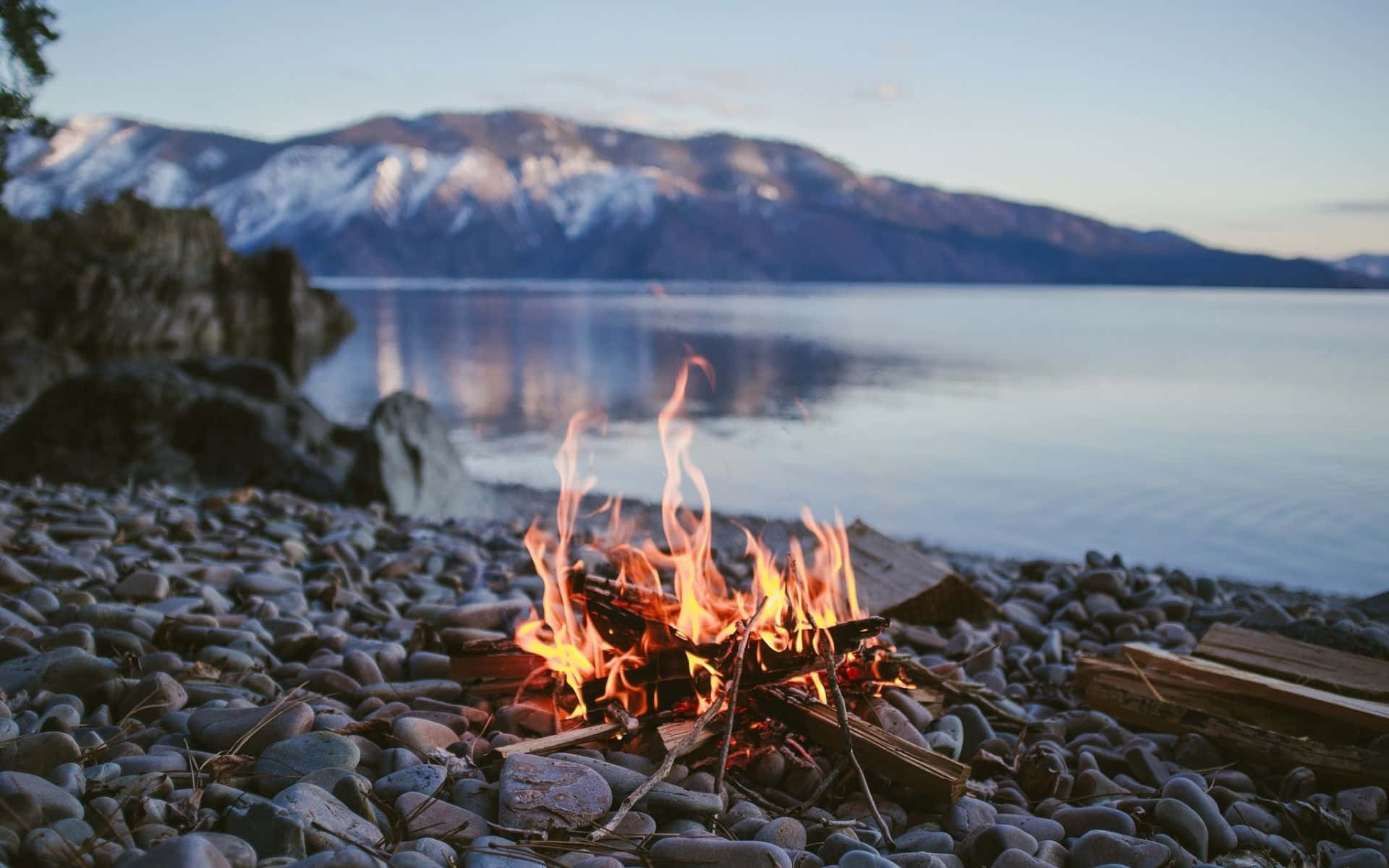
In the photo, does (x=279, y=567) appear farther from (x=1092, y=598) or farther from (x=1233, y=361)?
(x=1233, y=361)

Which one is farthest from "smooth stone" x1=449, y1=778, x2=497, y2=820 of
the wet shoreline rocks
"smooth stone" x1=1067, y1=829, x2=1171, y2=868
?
"smooth stone" x1=1067, y1=829, x2=1171, y2=868

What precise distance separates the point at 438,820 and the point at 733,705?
1081 mm

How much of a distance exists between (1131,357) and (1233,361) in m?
3.42

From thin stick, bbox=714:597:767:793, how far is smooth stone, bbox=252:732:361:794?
47.5 inches

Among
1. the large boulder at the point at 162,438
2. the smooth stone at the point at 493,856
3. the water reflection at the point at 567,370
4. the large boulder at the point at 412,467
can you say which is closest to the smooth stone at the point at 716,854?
the smooth stone at the point at 493,856

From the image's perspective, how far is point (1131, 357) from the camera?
36.4 metres

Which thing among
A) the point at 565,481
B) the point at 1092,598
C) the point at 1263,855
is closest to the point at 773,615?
the point at 565,481

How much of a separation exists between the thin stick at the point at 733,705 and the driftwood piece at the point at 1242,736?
182cm

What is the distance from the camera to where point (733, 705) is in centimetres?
341

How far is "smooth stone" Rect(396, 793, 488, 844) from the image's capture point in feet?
9.16

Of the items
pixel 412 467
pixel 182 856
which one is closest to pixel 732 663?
pixel 182 856

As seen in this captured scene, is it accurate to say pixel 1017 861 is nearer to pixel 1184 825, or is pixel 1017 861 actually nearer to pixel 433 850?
pixel 1184 825

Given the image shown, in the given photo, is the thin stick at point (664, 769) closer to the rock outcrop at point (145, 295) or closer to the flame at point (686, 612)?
the flame at point (686, 612)

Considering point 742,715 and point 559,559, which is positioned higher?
point 559,559
